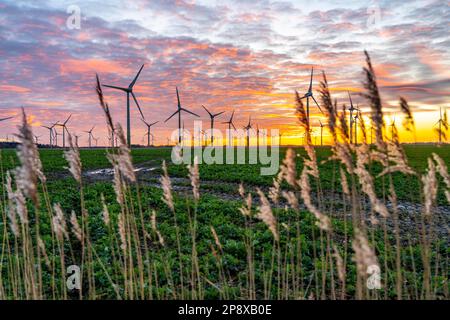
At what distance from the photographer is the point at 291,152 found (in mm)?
3900

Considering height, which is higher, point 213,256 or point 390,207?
point 390,207

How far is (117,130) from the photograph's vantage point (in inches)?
171

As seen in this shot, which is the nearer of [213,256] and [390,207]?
[213,256]

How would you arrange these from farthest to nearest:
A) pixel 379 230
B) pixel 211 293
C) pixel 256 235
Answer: pixel 379 230
pixel 256 235
pixel 211 293

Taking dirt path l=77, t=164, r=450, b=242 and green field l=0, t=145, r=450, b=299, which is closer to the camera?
green field l=0, t=145, r=450, b=299

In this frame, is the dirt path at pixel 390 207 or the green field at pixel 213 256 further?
the dirt path at pixel 390 207

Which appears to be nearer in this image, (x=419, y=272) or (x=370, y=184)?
(x=370, y=184)

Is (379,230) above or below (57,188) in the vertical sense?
below

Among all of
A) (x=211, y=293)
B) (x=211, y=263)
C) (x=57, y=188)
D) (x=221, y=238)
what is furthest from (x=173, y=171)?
(x=211, y=293)

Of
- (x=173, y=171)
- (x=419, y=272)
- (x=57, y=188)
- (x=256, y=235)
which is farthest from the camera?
(x=173, y=171)

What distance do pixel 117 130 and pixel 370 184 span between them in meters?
3.03
